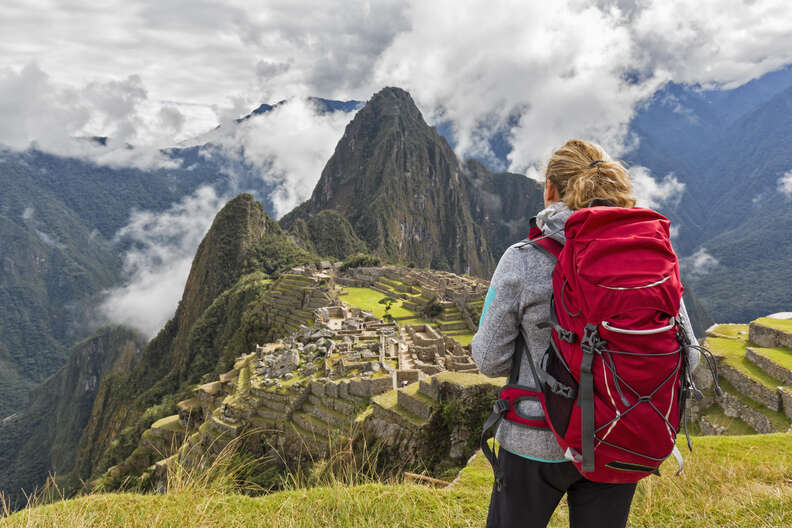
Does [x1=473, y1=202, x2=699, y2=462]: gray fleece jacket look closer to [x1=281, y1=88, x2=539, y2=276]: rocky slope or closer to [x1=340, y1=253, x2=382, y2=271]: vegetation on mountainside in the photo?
[x1=340, y1=253, x2=382, y2=271]: vegetation on mountainside

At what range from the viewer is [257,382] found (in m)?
16.0

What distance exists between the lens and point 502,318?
84.8 inches

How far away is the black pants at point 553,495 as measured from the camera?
2104mm

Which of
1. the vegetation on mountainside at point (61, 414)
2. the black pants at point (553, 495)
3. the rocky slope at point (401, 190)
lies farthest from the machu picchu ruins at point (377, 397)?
the rocky slope at point (401, 190)

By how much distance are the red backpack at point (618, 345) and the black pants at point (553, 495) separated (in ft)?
0.75

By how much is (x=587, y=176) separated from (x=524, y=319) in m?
0.81

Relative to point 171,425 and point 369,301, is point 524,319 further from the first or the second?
point 369,301

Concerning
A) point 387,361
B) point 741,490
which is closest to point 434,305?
point 387,361

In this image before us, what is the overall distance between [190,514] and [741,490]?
4.81m

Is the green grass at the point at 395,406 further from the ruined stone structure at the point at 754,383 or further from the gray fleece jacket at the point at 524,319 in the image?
the gray fleece jacket at the point at 524,319

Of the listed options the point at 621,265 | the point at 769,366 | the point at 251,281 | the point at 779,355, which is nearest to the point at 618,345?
the point at 621,265

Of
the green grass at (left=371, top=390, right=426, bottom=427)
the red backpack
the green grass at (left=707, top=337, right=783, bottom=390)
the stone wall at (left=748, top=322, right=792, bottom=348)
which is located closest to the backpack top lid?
the red backpack

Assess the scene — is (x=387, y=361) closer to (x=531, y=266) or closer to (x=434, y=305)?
(x=531, y=266)

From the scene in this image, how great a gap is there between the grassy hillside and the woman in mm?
1635
